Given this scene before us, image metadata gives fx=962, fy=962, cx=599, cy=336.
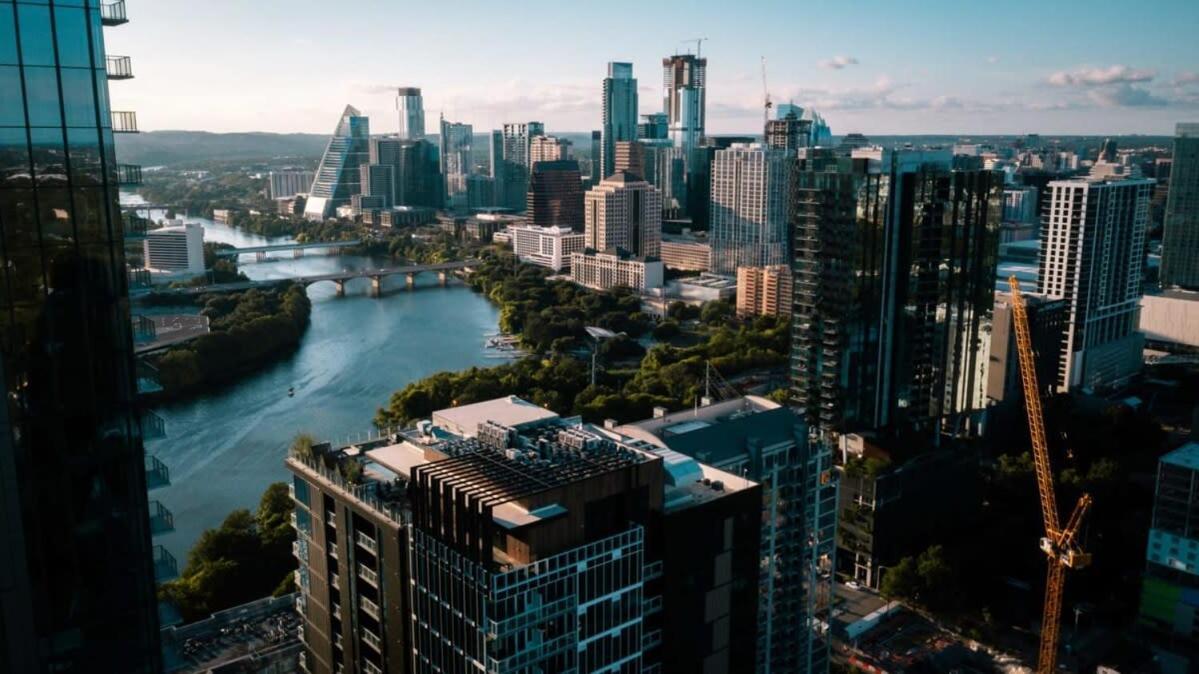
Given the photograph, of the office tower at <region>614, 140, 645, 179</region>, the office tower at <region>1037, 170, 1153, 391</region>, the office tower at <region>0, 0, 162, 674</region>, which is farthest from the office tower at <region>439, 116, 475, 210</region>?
the office tower at <region>0, 0, 162, 674</region>

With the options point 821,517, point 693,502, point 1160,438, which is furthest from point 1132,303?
point 693,502

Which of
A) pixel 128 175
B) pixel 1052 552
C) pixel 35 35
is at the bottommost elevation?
pixel 1052 552

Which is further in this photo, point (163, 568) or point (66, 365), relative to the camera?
point (163, 568)

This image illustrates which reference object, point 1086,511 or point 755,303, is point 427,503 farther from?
point 755,303

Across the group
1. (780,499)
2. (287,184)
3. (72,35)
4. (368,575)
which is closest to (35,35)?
(72,35)

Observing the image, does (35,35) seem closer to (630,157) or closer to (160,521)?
(160,521)

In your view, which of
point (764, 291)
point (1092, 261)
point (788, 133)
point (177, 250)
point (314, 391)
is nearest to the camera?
point (1092, 261)

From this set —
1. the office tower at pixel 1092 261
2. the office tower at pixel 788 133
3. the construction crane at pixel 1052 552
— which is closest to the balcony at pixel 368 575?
the construction crane at pixel 1052 552

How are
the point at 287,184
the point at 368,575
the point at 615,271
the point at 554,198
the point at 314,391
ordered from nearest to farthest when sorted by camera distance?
1. the point at 368,575
2. the point at 314,391
3. the point at 615,271
4. the point at 554,198
5. the point at 287,184
